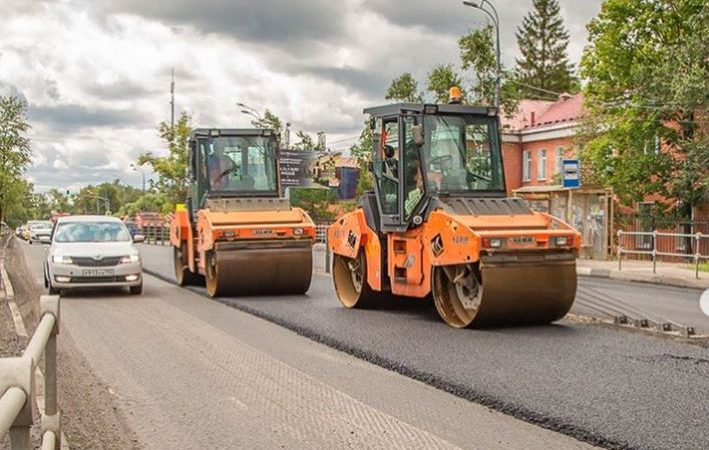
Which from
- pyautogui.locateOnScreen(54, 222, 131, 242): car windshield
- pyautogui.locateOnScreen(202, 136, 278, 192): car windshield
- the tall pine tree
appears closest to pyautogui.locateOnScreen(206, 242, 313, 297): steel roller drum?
pyautogui.locateOnScreen(202, 136, 278, 192): car windshield

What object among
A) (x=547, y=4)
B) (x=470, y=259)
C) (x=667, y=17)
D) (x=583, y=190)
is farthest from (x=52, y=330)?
(x=547, y=4)

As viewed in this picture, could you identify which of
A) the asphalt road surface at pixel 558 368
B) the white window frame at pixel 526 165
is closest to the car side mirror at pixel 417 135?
the asphalt road surface at pixel 558 368

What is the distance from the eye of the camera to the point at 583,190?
29859mm

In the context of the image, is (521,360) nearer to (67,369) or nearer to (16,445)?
Result: (67,369)

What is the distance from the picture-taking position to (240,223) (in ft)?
49.4

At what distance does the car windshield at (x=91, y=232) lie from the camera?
16922 mm

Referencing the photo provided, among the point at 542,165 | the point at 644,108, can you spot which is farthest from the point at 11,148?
the point at 542,165

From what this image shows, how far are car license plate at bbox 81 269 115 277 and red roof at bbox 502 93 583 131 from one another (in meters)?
34.4

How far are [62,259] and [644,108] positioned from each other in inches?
833

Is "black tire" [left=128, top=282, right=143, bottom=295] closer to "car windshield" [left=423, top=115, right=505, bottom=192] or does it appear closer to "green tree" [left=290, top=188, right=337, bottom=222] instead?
"car windshield" [left=423, top=115, right=505, bottom=192]

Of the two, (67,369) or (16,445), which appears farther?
(67,369)

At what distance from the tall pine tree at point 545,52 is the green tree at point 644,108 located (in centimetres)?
4451

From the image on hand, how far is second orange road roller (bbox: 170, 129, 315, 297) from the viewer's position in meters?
14.8

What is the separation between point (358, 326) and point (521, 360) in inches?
121
